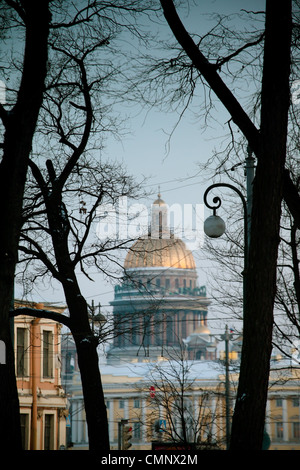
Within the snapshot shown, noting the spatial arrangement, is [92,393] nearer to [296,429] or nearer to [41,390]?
[41,390]

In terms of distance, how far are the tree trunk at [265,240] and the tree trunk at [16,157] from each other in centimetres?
207

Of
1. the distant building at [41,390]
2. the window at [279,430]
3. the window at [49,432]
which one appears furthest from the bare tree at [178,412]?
the window at [279,430]

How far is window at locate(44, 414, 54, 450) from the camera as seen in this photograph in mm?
40247

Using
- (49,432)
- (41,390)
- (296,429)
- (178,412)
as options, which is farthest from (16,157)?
(296,429)

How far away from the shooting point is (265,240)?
7844mm

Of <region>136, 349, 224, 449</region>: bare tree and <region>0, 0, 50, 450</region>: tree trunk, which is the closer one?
<region>0, 0, 50, 450</region>: tree trunk

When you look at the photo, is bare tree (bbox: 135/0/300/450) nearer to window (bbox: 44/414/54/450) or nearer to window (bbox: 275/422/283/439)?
window (bbox: 44/414/54/450)

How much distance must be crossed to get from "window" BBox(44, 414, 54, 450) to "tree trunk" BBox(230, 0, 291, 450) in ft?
110

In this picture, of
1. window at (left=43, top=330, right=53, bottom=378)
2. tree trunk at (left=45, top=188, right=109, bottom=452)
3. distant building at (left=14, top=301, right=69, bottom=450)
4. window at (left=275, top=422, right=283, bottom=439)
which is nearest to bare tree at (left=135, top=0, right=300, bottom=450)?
tree trunk at (left=45, top=188, right=109, bottom=452)

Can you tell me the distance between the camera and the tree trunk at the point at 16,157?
7.74m

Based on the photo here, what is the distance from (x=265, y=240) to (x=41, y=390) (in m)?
33.7

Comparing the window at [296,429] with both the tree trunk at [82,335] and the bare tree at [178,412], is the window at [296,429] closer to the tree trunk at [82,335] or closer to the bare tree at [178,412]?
the bare tree at [178,412]
